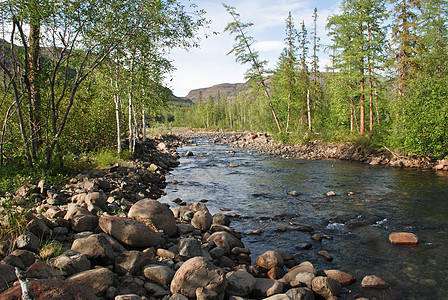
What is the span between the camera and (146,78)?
696 inches

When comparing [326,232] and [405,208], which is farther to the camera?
[405,208]

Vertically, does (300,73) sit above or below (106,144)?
above

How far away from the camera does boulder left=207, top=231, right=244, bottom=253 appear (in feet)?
22.1

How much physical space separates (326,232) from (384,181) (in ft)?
28.3

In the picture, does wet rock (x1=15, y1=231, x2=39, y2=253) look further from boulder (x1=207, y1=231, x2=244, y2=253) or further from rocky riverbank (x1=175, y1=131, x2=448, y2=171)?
rocky riverbank (x1=175, y1=131, x2=448, y2=171)

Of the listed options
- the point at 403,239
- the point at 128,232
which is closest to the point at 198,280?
→ the point at 128,232

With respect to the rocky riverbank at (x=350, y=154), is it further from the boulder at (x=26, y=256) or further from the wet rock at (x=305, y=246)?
the boulder at (x=26, y=256)

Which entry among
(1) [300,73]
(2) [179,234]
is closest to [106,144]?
(2) [179,234]

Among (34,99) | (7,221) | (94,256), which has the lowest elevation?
(94,256)

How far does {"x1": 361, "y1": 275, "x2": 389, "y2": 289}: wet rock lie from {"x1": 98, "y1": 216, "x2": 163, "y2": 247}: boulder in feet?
13.8

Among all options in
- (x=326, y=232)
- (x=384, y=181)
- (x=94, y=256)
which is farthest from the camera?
(x=384, y=181)

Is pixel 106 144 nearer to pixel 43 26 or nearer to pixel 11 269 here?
pixel 43 26

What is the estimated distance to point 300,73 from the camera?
35.9 m

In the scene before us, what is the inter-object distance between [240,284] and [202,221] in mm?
3389
